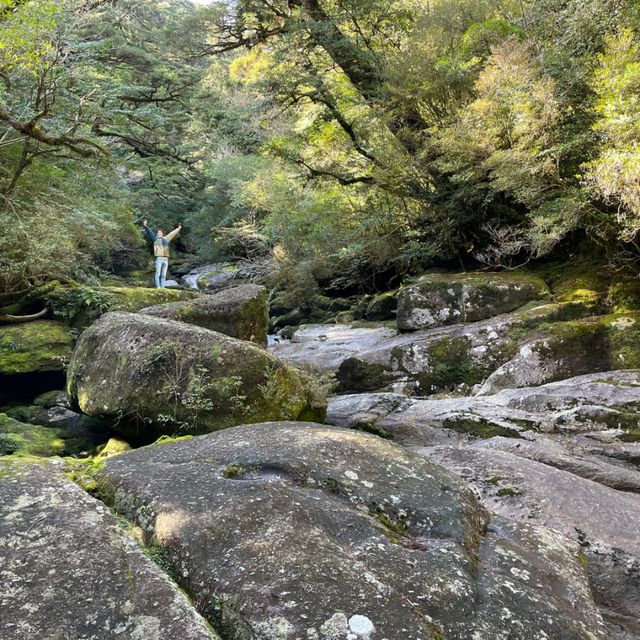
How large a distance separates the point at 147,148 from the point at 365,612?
1752cm

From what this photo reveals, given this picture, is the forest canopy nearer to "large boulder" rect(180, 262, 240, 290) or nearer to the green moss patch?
"large boulder" rect(180, 262, 240, 290)

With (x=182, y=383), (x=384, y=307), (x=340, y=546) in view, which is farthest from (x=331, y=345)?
(x=340, y=546)

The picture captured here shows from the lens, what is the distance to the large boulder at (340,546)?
2266mm

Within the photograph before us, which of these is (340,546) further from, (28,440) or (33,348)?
(33,348)

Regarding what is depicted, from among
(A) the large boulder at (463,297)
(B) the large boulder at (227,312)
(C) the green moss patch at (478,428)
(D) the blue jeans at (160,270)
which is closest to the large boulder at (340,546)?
(C) the green moss patch at (478,428)

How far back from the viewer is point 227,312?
8984mm

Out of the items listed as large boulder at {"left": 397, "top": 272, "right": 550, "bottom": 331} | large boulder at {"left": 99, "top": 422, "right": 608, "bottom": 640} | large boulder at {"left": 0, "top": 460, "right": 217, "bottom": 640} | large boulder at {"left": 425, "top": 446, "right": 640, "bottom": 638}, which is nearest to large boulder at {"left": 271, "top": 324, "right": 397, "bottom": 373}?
large boulder at {"left": 397, "top": 272, "right": 550, "bottom": 331}

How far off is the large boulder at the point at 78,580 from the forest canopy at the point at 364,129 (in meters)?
7.80

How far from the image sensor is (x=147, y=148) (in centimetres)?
1688

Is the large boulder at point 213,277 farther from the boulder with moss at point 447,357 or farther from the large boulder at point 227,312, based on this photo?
the large boulder at point 227,312

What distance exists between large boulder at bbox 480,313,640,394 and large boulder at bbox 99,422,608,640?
18.5 feet

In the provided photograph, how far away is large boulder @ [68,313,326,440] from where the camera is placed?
5910mm

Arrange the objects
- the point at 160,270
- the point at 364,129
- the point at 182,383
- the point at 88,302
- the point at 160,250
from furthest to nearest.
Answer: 1. the point at 364,129
2. the point at 160,270
3. the point at 160,250
4. the point at 88,302
5. the point at 182,383

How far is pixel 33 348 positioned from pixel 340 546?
9303 millimetres
